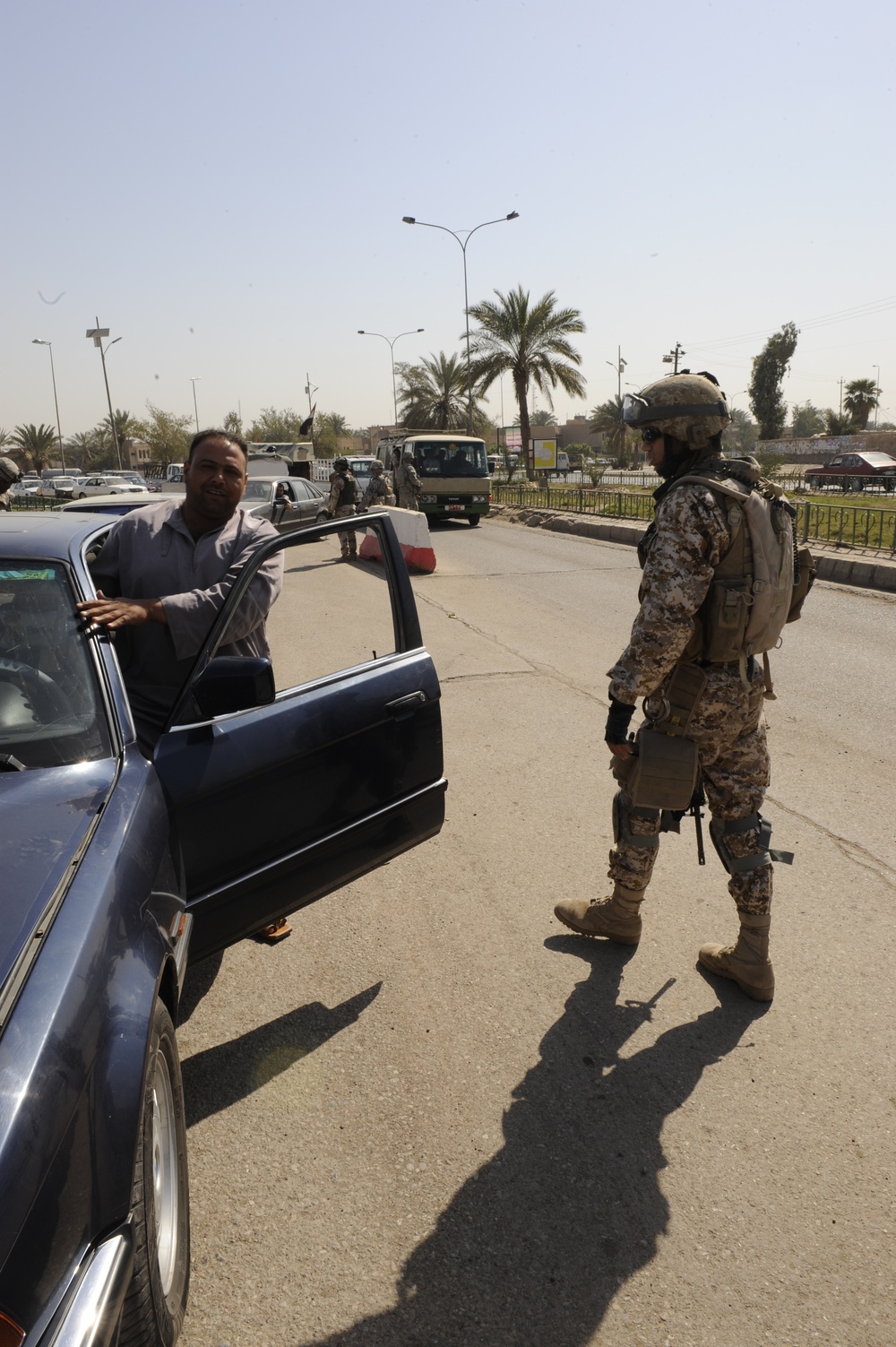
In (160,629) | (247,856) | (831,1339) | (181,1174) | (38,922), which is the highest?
(160,629)

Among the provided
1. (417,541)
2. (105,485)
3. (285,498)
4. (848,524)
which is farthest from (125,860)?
(105,485)

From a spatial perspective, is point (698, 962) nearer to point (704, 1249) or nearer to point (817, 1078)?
point (817, 1078)

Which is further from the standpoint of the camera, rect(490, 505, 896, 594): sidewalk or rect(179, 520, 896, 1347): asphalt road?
rect(490, 505, 896, 594): sidewalk

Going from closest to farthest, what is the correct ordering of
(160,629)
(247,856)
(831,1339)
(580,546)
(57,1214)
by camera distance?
1. (57,1214)
2. (831,1339)
3. (247,856)
4. (160,629)
5. (580,546)

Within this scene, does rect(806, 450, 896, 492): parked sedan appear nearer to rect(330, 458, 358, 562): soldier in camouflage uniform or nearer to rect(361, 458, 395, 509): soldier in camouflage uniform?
rect(361, 458, 395, 509): soldier in camouflage uniform

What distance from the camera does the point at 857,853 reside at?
4.13 m

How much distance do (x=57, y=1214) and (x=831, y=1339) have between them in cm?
156

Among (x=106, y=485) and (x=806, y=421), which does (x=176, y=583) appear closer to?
(x=106, y=485)

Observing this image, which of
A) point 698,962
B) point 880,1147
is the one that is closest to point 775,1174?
point 880,1147

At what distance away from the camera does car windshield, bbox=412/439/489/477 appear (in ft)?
73.2

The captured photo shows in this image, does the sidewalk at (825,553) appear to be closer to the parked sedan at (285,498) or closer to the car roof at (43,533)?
the parked sedan at (285,498)

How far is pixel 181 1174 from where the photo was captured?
1.96m

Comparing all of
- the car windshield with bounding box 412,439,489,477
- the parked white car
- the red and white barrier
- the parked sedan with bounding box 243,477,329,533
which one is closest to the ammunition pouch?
the red and white barrier

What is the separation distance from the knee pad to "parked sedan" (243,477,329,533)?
11.7 meters
